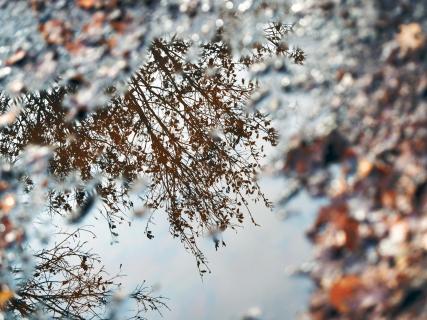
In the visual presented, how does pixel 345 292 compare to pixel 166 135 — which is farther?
pixel 166 135

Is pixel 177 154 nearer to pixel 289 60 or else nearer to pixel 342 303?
pixel 289 60

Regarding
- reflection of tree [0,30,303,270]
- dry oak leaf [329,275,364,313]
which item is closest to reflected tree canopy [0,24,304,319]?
reflection of tree [0,30,303,270]

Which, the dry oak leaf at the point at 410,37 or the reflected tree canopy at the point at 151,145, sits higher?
the reflected tree canopy at the point at 151,145

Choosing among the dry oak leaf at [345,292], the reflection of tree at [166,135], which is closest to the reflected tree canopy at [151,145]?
the reflection of tree at [166,135]

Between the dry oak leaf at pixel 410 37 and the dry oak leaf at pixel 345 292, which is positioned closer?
the dry oak leaf at pixel 345 292

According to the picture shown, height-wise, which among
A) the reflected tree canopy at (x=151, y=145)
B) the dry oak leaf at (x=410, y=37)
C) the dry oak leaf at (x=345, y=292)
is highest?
the reflected tree canopy at (x=151, y=145)

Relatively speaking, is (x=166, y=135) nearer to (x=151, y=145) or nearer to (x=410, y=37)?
(x=151, y=145)

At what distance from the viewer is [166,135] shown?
5492 mm

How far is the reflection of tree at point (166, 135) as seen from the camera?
466cm

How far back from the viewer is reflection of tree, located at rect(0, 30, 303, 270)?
183 inches

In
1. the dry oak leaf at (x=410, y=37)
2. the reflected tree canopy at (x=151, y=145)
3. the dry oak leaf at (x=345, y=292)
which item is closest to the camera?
the dry oak leaf at (x=345, y=292)

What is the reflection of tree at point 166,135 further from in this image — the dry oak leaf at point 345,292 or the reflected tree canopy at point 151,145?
the dry oak leaf at point 345,292

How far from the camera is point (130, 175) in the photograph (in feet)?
17.1

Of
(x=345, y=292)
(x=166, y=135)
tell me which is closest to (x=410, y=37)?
(x=345, y=292)
